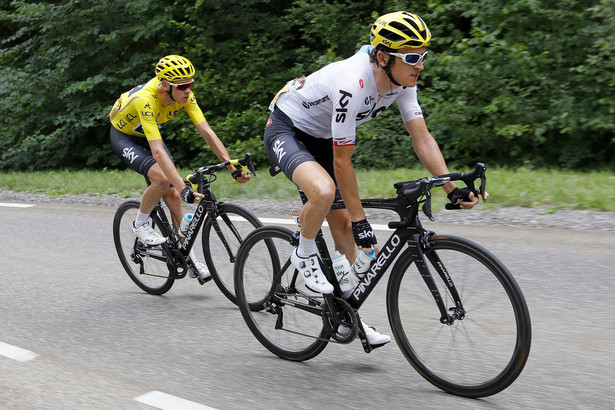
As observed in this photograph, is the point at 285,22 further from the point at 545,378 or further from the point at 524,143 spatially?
the point at 545,378

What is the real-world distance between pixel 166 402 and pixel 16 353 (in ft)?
4.93

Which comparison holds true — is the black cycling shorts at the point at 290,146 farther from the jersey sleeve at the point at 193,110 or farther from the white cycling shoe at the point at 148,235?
the white cycling shoe at the point at 148,235

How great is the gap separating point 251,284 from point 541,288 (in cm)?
229

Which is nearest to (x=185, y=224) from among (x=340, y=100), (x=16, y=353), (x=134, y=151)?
(x=134, y=151)

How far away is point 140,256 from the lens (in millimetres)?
6164

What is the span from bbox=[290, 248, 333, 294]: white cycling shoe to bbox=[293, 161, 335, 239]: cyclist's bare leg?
0.16 m

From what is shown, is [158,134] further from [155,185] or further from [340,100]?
[340,100]

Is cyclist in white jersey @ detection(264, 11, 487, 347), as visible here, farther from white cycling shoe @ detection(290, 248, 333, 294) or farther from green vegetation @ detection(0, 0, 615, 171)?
green vegetation @ detection(0, 0, 615, 171)

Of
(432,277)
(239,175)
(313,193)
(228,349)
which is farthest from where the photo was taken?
(239,175)

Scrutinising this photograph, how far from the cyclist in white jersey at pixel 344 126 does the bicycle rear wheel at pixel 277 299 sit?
9.9 inches

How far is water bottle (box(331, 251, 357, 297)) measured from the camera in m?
3.88

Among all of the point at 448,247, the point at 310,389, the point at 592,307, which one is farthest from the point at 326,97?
the point at 592,307

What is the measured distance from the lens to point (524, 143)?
43.1 feet

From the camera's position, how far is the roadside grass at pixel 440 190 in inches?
318
